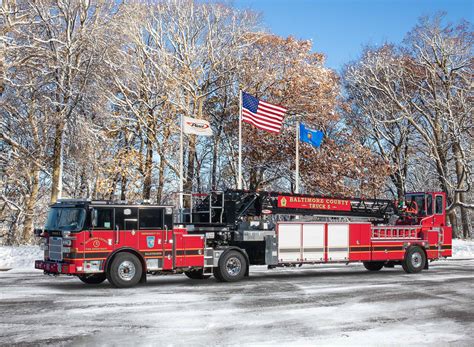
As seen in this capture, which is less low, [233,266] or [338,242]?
[338,242]

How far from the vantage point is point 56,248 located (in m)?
15.6

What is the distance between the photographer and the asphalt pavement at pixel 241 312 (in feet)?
31.0

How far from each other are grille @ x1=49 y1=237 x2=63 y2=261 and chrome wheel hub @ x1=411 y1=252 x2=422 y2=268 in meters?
12.1

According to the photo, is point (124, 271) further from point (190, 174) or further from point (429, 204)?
point (190, 174)

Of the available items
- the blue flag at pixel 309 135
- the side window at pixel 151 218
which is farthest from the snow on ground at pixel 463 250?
the side window at pixel 151 218

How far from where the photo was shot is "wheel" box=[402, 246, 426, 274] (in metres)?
21.0

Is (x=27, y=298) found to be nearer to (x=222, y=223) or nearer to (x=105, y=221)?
(x=105, y=221)

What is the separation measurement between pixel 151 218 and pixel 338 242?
21.9ft

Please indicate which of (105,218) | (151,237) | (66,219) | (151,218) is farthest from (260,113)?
(66,219)

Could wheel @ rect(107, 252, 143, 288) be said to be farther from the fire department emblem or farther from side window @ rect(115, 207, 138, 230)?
side window @ rect(115, 207, 138, 230)

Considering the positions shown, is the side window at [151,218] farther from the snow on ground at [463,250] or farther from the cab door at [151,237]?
the snow on ground at [463,250]

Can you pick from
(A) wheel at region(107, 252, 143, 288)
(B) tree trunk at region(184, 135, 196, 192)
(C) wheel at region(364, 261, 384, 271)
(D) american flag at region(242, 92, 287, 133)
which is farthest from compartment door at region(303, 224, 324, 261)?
(B) tree trunk at region(184, 135, 196, 192)

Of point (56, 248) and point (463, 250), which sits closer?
point (56, 248)

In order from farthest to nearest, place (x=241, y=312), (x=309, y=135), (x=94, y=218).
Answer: (x=309, y=135)
(x=94, y=218)
(x=241, y=312)
